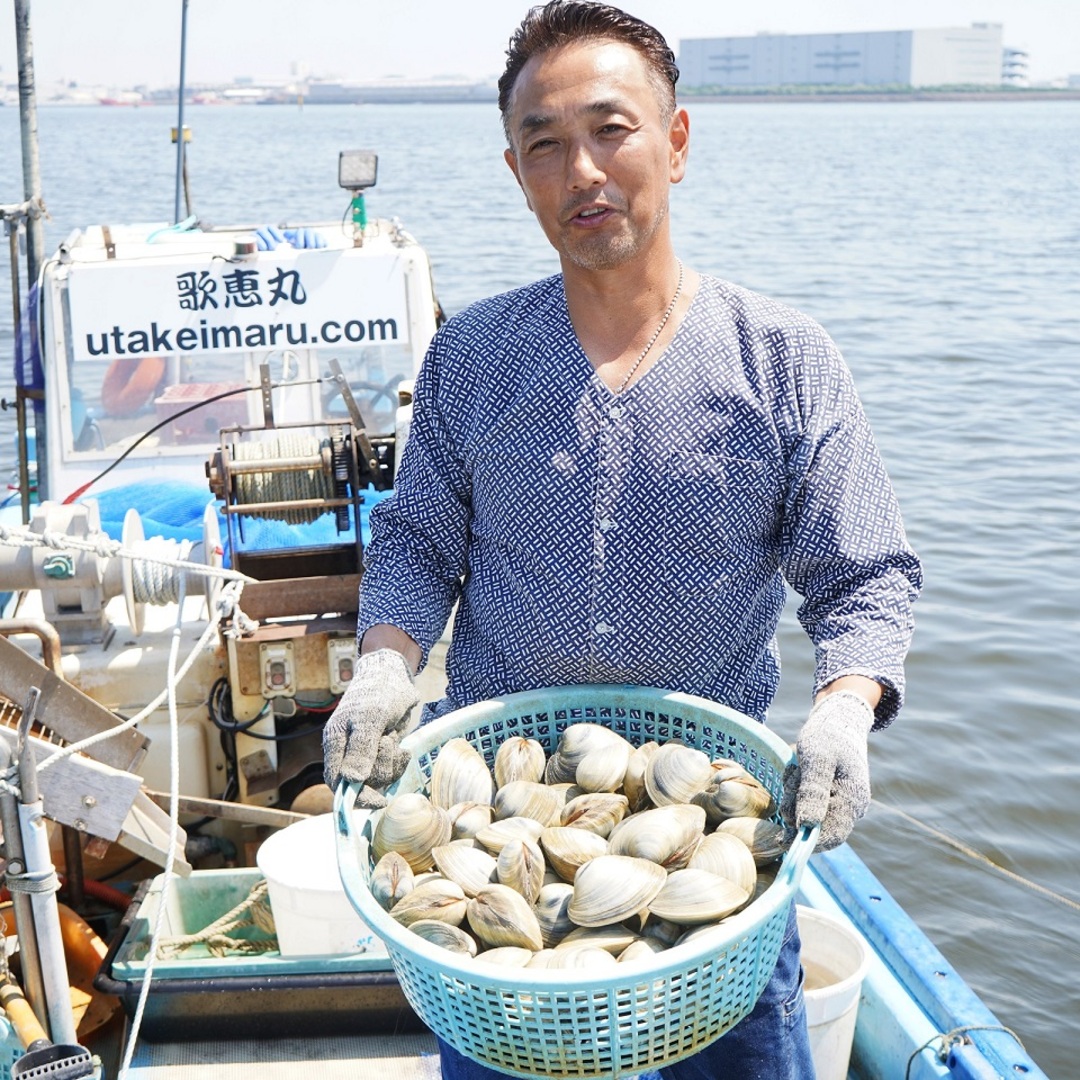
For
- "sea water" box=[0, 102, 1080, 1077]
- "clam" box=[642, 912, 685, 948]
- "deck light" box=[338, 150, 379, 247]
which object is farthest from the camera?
"sea water" box=[0, 102, 1080, 1077]

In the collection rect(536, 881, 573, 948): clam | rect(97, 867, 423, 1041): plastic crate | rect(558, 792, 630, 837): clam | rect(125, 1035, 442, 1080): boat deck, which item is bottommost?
rect(125, 1035, 442, 1080): boat deck

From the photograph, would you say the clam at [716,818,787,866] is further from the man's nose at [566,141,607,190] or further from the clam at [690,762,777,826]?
the man's nose at [566,141,607,190]

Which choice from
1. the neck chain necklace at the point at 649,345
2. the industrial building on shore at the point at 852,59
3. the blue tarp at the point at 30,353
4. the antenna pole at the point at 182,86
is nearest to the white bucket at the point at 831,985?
the neck chain necklace at the point at 649,345

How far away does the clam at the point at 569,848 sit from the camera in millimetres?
2049

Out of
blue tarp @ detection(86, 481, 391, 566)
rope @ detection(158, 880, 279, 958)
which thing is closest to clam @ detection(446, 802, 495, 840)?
rope @ detection(158, 880, 279, 958)

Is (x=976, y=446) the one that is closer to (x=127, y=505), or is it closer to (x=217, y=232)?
(x=217, y=232)

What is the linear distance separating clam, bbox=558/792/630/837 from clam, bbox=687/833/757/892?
0.17 meters

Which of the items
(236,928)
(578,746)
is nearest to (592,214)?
(578,746)

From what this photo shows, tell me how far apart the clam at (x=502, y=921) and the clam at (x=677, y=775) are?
0.97ft

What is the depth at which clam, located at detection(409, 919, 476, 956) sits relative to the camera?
6.18ft

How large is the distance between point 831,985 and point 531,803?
1.68 meters

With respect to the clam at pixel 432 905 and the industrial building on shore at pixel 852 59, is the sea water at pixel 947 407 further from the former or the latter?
the industrial building on shore at pixel 852 59

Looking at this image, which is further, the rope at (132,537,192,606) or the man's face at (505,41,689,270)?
the rope at (132,537,192,606)

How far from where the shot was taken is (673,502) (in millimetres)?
2148
